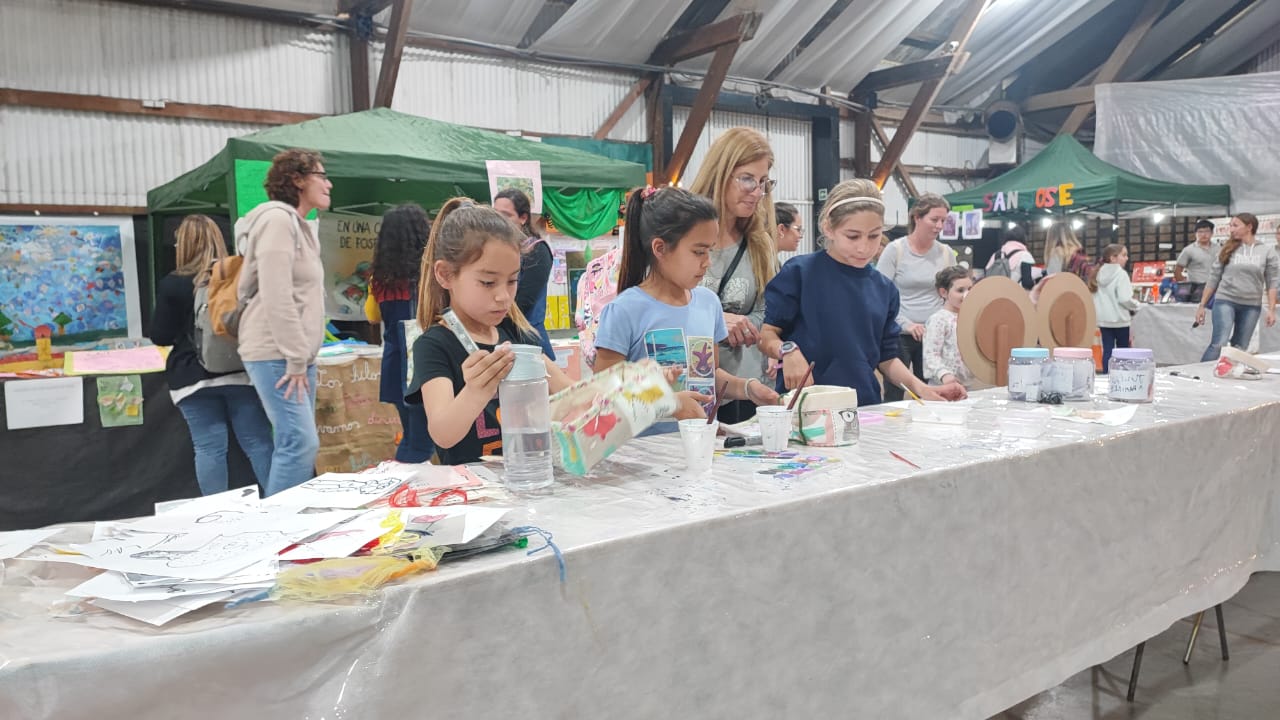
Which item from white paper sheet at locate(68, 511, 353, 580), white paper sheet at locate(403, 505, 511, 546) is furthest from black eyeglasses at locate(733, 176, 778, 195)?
white paper sheet at locate(68, 511, 353, 580)

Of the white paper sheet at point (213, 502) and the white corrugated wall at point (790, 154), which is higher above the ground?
the white corrugated wall at point (790, 154)

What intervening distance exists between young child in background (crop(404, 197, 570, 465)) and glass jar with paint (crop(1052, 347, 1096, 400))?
1289 mm

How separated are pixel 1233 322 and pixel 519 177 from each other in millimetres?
5603

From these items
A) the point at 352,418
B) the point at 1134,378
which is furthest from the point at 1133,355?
the point at 352,418

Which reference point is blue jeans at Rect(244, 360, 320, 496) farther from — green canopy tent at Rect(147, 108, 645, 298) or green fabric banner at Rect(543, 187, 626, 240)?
green fabric banner at Rect(543, 187, 626, 240)

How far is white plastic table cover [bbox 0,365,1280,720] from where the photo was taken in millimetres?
801

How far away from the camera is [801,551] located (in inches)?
46.9

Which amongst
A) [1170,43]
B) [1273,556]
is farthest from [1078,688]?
[1170,43]

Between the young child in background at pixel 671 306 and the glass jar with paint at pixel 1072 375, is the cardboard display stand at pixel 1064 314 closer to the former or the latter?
the glass jar with paint at pixel 1072 375

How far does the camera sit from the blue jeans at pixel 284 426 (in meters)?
2.85

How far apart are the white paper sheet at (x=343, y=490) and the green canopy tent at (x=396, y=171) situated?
2898 mm

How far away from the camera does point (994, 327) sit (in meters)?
2.61

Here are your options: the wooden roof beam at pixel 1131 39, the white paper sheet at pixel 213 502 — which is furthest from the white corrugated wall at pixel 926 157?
the white paper sheet at pixel 213 502

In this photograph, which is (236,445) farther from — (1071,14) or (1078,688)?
(1071,14)
